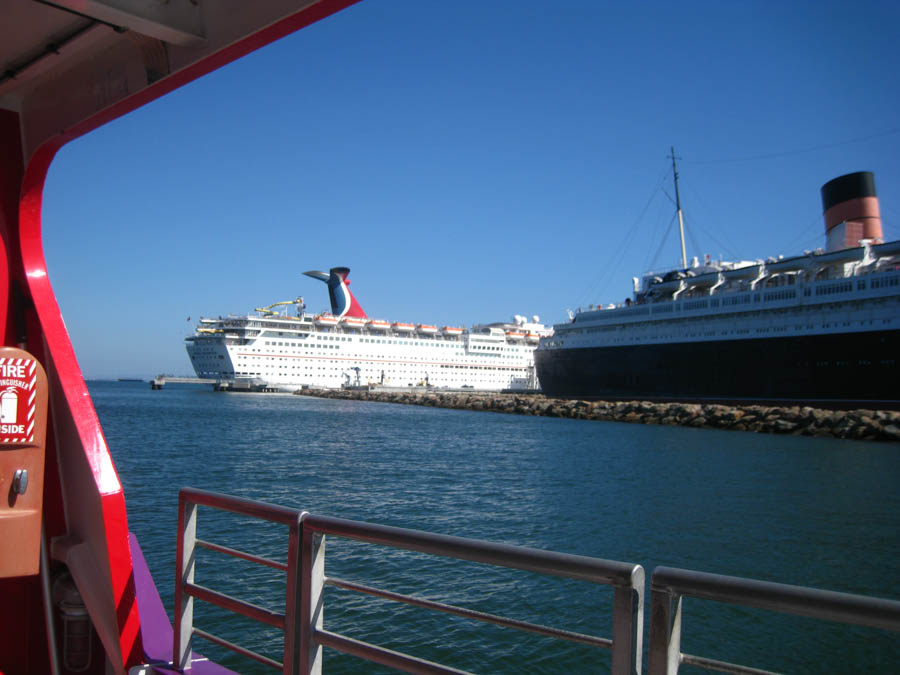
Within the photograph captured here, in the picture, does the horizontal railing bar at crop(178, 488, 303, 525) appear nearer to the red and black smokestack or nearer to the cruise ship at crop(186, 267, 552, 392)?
the red and black smokestack

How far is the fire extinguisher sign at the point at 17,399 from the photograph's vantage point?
2.50 metres

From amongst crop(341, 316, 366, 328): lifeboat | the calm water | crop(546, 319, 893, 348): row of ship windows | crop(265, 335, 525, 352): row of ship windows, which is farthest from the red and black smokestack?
crop(341, 316, 366, 328): lifeboat

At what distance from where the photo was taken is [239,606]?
7.18 ft

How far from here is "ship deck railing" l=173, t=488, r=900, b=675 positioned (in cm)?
120

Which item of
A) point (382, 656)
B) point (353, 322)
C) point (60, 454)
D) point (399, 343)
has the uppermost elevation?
point (353, 322)

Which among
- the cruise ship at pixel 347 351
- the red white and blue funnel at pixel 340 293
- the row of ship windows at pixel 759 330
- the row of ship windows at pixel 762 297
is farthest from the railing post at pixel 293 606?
the red white and blue funnel at pixel 340 293

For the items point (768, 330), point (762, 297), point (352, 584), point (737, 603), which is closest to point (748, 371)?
point (768, 330)

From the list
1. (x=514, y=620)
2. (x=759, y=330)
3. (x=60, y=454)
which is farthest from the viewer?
(x=759, y=330)

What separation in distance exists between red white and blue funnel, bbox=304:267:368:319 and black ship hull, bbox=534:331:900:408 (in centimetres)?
3352

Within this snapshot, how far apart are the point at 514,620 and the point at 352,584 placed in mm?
577

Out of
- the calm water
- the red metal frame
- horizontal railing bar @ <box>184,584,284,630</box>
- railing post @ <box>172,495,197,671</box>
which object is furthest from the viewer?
the calm water

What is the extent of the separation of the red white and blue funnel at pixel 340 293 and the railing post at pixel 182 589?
2819 inches

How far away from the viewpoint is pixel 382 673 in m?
4.83

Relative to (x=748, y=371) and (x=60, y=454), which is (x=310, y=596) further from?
(x=748, y=371)
